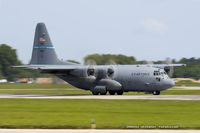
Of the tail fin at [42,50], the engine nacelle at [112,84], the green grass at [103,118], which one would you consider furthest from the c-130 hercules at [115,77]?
the green grass at [103,118]

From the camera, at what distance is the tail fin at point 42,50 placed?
184 ft

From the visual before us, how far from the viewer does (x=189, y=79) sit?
480 feet

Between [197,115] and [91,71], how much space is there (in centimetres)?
2582

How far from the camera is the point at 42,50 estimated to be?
184ft

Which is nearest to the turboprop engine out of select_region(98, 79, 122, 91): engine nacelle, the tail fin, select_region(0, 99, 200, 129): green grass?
select_region(98, 79, 122, 91): engine nacelle

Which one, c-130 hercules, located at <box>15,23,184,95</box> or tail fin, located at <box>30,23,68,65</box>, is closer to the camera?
c-130 hercules, located at <box>15,23,184,95</box>

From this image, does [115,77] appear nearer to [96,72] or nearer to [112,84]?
[112,84]

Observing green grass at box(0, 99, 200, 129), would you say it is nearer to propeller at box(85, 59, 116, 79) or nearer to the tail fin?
propeller at box(85, 59, 116, 79)

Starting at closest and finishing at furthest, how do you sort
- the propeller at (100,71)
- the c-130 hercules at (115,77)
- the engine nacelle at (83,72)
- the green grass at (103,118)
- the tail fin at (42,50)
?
the green grass at (103,118) → the c-130 hercules at (115,77) → the engine nacelle at (83,72) → the propeller at (100,71) → the tail fin at (42,50)

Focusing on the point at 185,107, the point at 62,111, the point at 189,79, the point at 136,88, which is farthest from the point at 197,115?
the point at 189,79

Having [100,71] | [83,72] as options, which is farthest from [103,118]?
[100,71]

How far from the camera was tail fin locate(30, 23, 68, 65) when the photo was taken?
55969 millimetres

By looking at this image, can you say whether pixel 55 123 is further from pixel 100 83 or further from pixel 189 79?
pixel 189 79

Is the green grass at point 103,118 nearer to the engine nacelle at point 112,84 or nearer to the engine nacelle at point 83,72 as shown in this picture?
the engine nacelle at point 112,84
